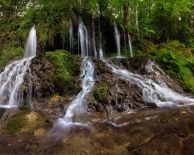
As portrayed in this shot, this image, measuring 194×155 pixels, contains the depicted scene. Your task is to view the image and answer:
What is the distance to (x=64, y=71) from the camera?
1042cm

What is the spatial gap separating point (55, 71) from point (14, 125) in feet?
11.3

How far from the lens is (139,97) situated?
9070 millimetres

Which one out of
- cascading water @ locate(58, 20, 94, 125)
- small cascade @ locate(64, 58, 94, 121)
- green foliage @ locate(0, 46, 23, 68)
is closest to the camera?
cascading water @ locate(58, 20, 94, 125)

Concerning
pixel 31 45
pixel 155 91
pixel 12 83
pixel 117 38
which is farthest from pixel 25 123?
pixel 117 38

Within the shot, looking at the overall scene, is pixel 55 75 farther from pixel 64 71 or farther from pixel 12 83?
pixel 12 83

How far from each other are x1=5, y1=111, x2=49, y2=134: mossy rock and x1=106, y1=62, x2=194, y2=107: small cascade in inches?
130

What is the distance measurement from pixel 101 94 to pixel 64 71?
2.20m

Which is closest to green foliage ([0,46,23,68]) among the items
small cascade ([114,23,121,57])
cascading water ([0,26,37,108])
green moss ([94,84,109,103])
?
cascading water ([0,26,37,108])

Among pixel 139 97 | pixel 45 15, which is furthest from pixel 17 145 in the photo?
pixel 45 15

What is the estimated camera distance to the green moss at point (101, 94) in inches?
341

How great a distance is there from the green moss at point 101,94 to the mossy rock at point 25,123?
73.0 inches

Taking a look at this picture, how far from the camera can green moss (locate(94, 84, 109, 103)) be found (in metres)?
8.66

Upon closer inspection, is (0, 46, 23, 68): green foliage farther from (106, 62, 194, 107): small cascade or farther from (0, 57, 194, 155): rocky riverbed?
(106, 62, 194, 107): small cascade

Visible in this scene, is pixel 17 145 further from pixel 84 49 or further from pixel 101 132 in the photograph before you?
pixel 84 49
